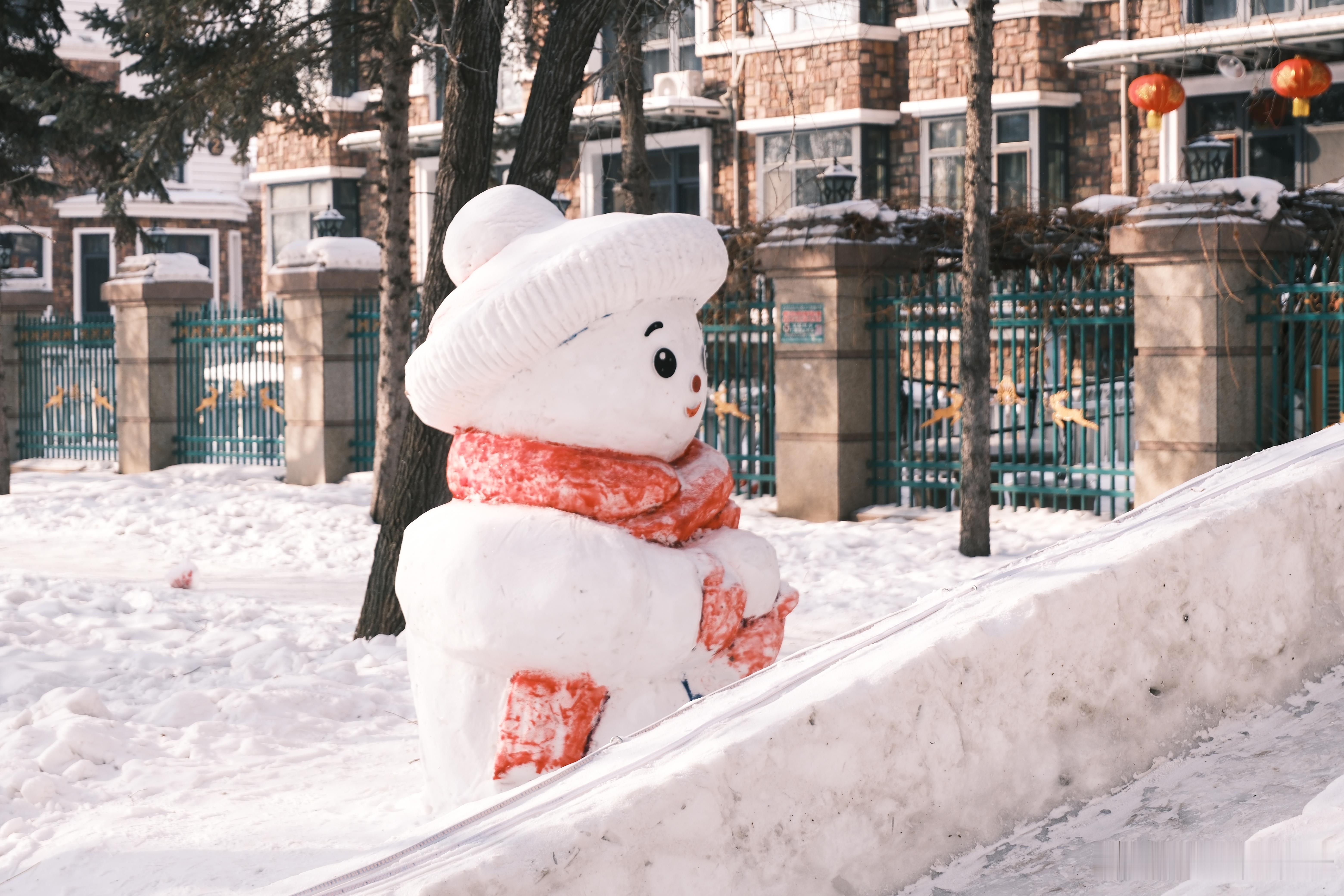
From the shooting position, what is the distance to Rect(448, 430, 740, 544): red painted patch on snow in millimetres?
4031

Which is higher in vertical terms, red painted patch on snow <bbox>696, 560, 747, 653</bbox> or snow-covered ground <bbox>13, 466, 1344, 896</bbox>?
red painted patch on snow <bbox>696, 560, 747, 653</bbox>

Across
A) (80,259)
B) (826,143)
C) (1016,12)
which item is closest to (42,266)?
(80,259)

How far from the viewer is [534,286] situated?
405cm

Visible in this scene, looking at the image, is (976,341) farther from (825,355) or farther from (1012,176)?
(1012,176)

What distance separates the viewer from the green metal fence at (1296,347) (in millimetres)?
9000

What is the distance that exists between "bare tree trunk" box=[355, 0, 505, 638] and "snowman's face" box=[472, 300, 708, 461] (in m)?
3.14

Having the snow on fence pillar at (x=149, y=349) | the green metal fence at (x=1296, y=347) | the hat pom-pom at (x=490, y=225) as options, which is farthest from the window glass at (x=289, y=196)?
the hat pom-pom at (x=490, y=225)

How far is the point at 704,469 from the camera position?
14.3 ft

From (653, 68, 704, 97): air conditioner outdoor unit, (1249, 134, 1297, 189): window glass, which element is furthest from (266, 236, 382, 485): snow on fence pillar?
(1249, 134, 1297, 189): window glass

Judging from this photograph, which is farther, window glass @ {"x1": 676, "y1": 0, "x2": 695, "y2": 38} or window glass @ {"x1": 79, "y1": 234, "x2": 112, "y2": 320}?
window glass @ {"x1": 79, "y1": 234, "x2": 112, "y2": 320}

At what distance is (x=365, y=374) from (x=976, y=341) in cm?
662

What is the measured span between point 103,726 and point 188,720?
14.1 inches

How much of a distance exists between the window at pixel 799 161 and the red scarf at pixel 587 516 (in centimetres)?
1575

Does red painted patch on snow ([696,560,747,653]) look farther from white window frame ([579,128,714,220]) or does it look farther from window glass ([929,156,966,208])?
white window frame ([579,128,714,220])
